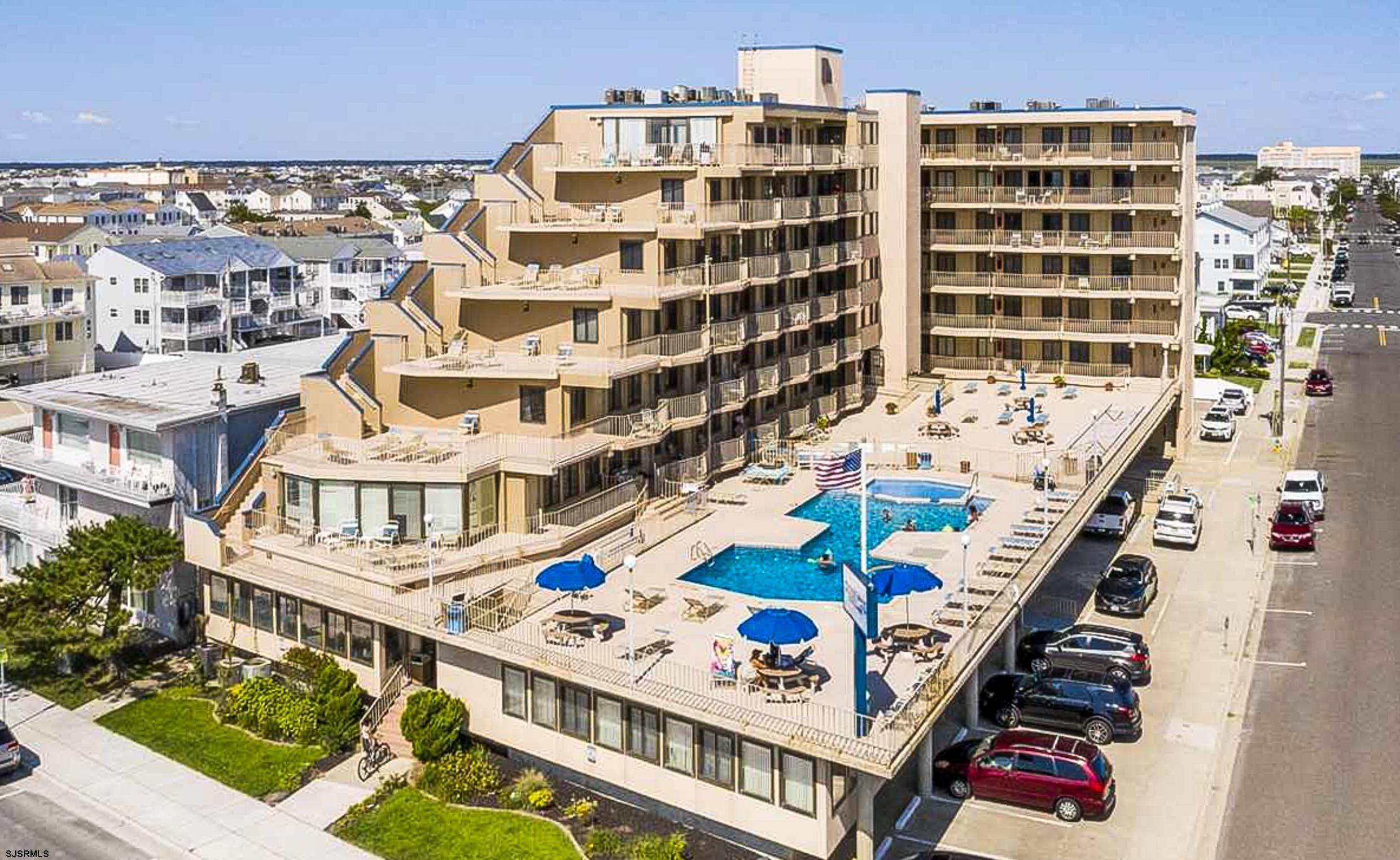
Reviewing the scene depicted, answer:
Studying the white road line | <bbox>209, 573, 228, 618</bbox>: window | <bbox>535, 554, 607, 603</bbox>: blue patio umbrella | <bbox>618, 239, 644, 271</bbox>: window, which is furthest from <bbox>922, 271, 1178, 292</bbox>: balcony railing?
<bbox>209, 573, 228, 618</bbox>: window

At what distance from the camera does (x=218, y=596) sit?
4328 cm

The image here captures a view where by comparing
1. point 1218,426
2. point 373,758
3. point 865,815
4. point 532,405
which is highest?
point 532,405

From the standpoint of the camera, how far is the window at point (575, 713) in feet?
109

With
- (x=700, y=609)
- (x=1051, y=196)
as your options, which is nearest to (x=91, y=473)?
(x=700, y=609)

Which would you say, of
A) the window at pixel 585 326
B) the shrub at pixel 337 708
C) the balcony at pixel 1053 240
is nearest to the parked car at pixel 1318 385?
the balcony at pixel 1053 240

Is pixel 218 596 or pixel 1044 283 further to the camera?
pixel 1044 283

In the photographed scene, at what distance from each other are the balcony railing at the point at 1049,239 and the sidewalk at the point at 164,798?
50.7 m

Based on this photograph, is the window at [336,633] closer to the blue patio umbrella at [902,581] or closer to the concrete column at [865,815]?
the blue patio umbrella at [902,581]

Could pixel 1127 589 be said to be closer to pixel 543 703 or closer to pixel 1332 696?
pixel 1332 696

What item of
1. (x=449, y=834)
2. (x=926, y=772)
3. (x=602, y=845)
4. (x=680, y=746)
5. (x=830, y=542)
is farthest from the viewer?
(x=830, y=542)

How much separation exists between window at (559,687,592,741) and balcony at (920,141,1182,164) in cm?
4647

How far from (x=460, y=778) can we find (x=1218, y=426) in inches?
2249

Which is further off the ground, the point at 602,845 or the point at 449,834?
the point at 602,845

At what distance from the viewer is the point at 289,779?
35.3 meters
